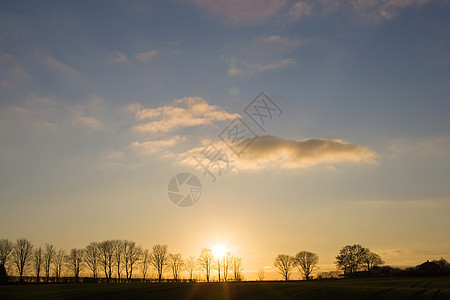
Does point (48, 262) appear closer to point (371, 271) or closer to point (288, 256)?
point (288, 256)

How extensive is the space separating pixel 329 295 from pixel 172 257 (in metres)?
123

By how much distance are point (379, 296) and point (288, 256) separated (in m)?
145

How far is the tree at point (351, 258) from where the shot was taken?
174500mm

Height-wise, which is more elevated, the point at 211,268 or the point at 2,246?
the point at 2,246

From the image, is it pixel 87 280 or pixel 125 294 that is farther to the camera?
pixel 87 280

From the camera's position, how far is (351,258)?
576ft

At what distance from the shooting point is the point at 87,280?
124875 millimetres

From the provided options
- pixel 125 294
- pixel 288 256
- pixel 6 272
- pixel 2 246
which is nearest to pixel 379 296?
pixel 125 294

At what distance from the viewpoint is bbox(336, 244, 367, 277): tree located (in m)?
174

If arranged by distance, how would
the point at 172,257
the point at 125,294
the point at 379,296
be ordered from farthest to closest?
the point at 172,257, the point at 125,294, the point at 379,296

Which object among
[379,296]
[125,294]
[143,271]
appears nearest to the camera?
[379,296]

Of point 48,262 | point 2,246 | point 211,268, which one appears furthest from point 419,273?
point 2,246

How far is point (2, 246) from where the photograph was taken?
453 ft

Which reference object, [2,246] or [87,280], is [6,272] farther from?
[87,280]
